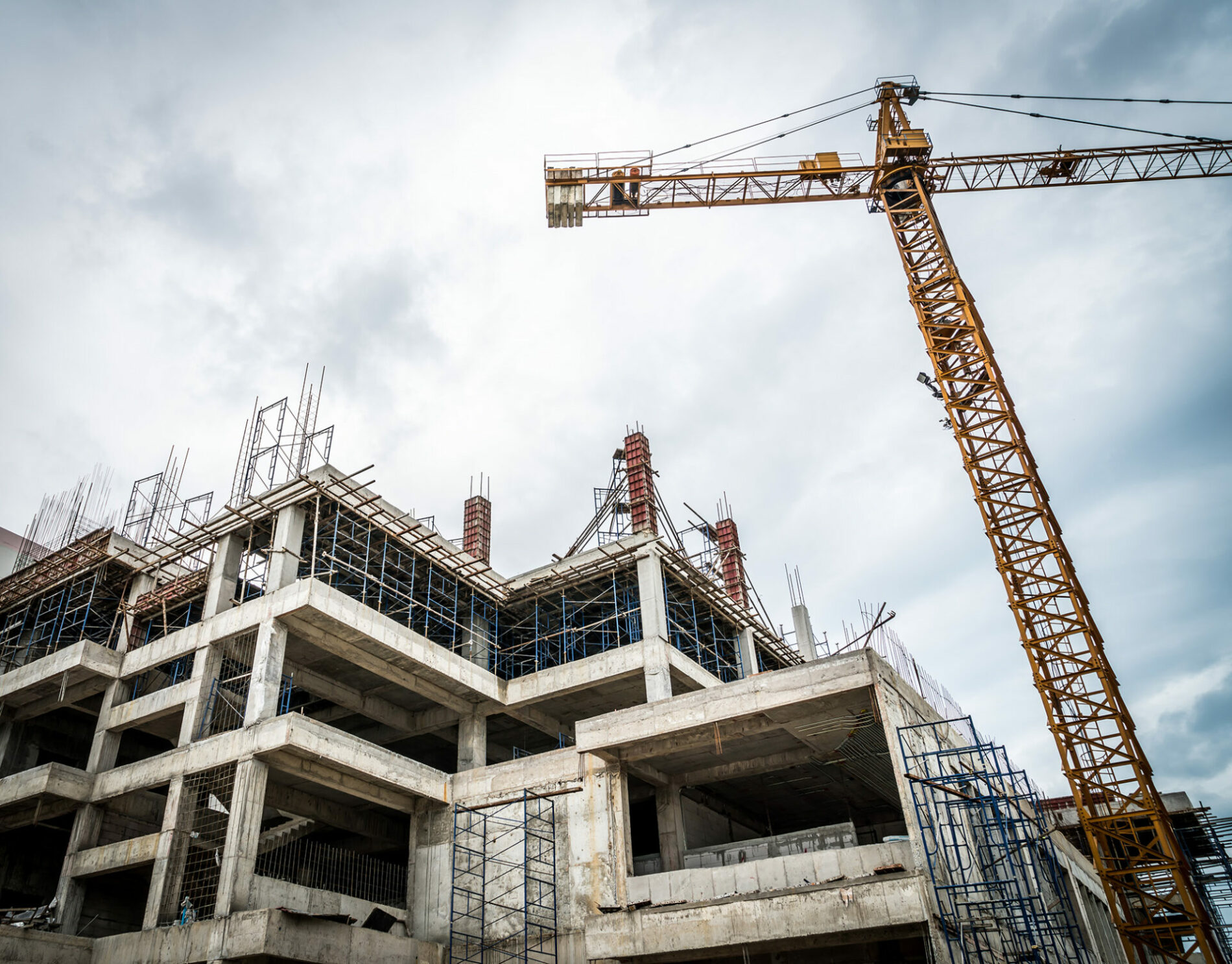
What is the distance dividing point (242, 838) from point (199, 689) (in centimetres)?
583

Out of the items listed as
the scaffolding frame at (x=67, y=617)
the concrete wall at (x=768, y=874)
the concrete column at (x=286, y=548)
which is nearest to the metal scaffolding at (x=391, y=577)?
the concrete column at (x=286, y=548)

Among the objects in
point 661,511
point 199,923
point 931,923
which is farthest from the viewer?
point 661,511

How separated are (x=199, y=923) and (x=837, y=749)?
16.7m

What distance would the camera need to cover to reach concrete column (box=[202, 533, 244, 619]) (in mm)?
29234

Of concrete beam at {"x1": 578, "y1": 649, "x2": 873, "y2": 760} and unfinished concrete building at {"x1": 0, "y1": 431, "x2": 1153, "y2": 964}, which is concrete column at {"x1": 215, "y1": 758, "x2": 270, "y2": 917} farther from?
concrete beam at {"x1": 578, "y1": 649, "x2": 873, "y2": 760}

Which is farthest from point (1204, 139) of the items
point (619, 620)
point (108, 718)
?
point (108, 718)

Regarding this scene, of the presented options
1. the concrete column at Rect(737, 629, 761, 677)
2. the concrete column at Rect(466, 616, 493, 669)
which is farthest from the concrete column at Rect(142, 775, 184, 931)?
the concrete column at Rect(737, 629, 761, 677)

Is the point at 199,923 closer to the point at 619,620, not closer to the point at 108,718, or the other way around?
the point at 108,718

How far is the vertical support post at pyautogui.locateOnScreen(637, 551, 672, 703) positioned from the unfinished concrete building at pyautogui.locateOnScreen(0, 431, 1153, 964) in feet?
0.36

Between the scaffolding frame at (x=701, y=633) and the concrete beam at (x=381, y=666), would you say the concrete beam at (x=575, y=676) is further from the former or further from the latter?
the scaffolding frame at (x=701, y=633)

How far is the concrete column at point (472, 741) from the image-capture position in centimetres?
3094

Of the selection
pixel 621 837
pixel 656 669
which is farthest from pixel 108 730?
pixel 656 669

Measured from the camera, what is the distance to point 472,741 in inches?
1246

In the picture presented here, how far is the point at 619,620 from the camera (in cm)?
3575
